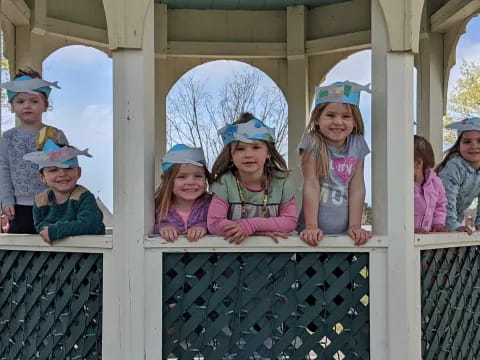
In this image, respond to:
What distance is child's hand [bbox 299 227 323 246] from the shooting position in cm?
375

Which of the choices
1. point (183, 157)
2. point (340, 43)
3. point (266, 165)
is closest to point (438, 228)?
point (266, 165)

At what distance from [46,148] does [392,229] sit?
2.46m

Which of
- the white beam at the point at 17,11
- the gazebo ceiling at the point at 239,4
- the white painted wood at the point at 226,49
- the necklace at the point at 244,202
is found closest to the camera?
the necklace at the point at 244,202

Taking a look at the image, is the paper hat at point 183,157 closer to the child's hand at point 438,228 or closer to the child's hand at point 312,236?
the child's hand at point 312,236

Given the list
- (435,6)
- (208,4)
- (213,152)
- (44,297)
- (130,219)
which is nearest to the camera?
(130,219)

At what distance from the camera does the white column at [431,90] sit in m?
7.41

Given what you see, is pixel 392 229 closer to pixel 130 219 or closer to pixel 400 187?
pixel 400 187

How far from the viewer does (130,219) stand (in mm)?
3750

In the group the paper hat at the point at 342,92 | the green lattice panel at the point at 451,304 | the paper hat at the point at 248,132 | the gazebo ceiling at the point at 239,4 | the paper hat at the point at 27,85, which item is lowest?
the green lattice panel at the point at 451,304

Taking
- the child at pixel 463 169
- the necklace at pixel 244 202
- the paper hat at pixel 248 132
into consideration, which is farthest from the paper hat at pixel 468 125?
the necklace at pixel 244 202

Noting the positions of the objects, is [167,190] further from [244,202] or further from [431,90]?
[431,90]

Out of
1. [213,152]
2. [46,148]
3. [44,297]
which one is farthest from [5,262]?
[213,152]

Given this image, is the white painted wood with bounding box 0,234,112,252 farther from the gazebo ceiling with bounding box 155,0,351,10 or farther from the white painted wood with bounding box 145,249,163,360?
the gazebo ceiling with bounding box 155,0,351,10

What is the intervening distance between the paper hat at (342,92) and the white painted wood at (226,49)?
4331 millimetres
